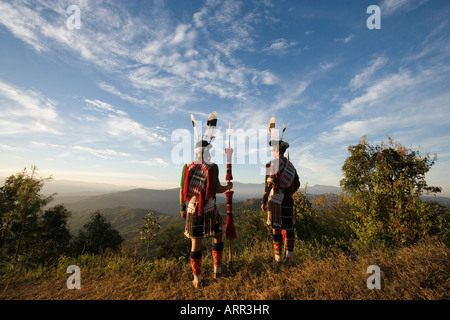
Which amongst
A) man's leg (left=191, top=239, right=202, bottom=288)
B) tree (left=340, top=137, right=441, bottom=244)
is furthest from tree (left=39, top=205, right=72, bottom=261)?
tree (left=340, top=137, right=441, bottom=244)

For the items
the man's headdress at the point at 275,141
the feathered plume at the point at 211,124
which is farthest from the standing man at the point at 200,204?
the man's headdress at the point at 275,141

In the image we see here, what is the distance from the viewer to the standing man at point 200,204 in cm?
346

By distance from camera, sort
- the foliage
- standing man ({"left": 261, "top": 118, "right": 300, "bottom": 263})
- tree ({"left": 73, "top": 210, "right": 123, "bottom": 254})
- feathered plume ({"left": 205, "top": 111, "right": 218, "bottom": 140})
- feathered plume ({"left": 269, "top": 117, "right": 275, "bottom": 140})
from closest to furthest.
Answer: feathered plume ({"left": 205, "top": 111, "right": 218, "bottom": 140}) → standing man ({"left": 261, "top": 118, "right": 300, "bottom": 263}) → feathered plume ({"left": 269, "top": 117, "right": 275, "bottom": 140}) → the foliage → tree ({"left": 73, "top": 210, "right": 123, "bottom": 254})

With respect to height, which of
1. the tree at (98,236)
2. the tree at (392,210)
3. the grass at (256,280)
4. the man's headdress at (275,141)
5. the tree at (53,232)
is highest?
the man's headdress at (275,141)

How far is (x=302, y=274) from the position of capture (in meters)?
3.28

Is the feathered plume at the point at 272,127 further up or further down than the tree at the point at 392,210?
further up

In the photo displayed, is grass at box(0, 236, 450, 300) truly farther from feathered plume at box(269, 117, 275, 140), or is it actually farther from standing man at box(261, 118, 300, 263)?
feathered plume at box(269, 117, 275, 140)

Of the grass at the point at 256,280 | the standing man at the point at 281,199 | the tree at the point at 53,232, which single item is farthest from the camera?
the tree at the point at 53,232

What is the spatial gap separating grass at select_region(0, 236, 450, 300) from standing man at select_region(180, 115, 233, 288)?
0.50m

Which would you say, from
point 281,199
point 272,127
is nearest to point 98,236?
point 281,199

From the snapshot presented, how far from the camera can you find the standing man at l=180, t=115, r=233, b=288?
3.46 metres

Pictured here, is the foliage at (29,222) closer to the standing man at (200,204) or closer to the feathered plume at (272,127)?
the standing man at (200,204)

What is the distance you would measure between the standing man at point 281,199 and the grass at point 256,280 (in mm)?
499
